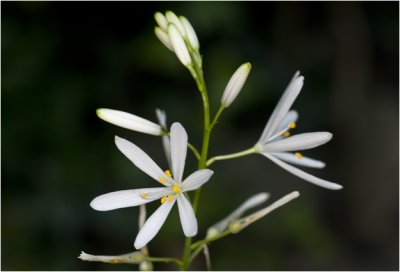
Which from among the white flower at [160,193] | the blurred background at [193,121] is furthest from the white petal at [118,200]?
the blurred background at [193,121]

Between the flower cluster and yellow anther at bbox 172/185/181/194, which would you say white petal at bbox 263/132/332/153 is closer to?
the flower cluster

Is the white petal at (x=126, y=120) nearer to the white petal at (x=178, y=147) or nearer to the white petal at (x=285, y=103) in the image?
the white petal at (x=178, y=147)

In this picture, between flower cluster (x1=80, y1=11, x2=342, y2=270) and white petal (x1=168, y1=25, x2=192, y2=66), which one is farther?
white petal (x1=168, y1=25, x2=192, y2=66)

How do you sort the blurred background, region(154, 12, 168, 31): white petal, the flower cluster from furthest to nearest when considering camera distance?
the blurred background
region(154, 12, 168, 31): white petal
the flower cluster

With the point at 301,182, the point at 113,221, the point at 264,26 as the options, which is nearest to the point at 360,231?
the point at 301,182

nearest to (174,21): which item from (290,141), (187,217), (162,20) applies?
(162,20)

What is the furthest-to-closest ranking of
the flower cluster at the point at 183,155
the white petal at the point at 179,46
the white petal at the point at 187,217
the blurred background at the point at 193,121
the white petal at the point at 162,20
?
the blurred background at the point at 193,121 → the white petal at the point at 162,20 → the white petal at the point at 179,46 → the flower cluster at the point at 183,155 → the white petal at the point at 187,217

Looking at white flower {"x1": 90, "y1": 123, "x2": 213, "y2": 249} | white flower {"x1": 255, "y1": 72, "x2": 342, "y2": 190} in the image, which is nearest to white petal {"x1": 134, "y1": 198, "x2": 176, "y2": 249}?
white flower {"x1": 90, "y1": 123, "x2": 213, "y2": 249}
